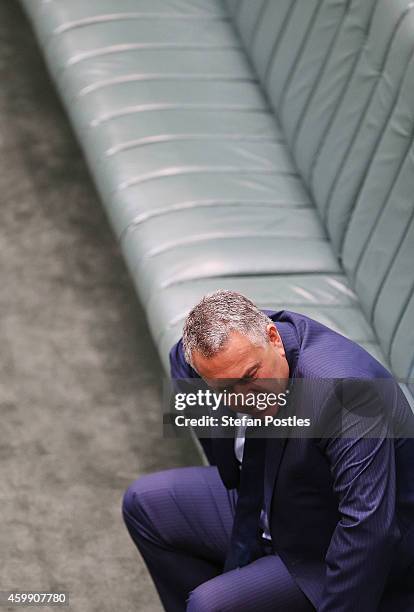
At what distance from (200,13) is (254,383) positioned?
2123mm

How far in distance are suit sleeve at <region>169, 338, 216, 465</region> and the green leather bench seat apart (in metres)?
0.32

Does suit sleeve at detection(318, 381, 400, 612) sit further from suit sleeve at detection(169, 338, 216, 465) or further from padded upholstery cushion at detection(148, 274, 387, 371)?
padded upholstery cushion at detection(148, 274, 387, 371)

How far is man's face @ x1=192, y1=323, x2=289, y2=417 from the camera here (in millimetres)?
2174

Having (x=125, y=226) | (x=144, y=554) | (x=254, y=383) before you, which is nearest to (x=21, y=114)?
(x=125, y=226)

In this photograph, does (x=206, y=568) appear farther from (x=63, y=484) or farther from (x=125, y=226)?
(x=125, y=226)

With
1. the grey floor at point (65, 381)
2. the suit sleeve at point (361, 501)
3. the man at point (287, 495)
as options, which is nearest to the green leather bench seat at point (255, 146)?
the grey floor at point (65, 381)

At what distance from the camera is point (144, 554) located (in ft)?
8.94

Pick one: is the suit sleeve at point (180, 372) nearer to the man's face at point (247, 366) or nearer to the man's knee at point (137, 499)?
the man's knee at point (137, 499)

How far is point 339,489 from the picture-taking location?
2.22 meters

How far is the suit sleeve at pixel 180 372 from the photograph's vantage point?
2.64 meters

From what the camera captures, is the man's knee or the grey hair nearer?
the grey hair

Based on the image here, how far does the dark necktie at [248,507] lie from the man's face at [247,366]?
0.18m

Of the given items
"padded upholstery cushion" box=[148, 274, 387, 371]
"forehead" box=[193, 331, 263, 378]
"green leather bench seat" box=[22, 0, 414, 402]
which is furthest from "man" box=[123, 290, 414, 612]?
"green leather bench seat" box=[22, 0, 414, 402]

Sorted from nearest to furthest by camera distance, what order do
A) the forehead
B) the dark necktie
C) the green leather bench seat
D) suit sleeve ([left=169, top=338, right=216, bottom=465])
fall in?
the forehead
the dark necktie
suit sleeve ([left=169, top=338, right=216, bottom=465])
the green leather bench seat
